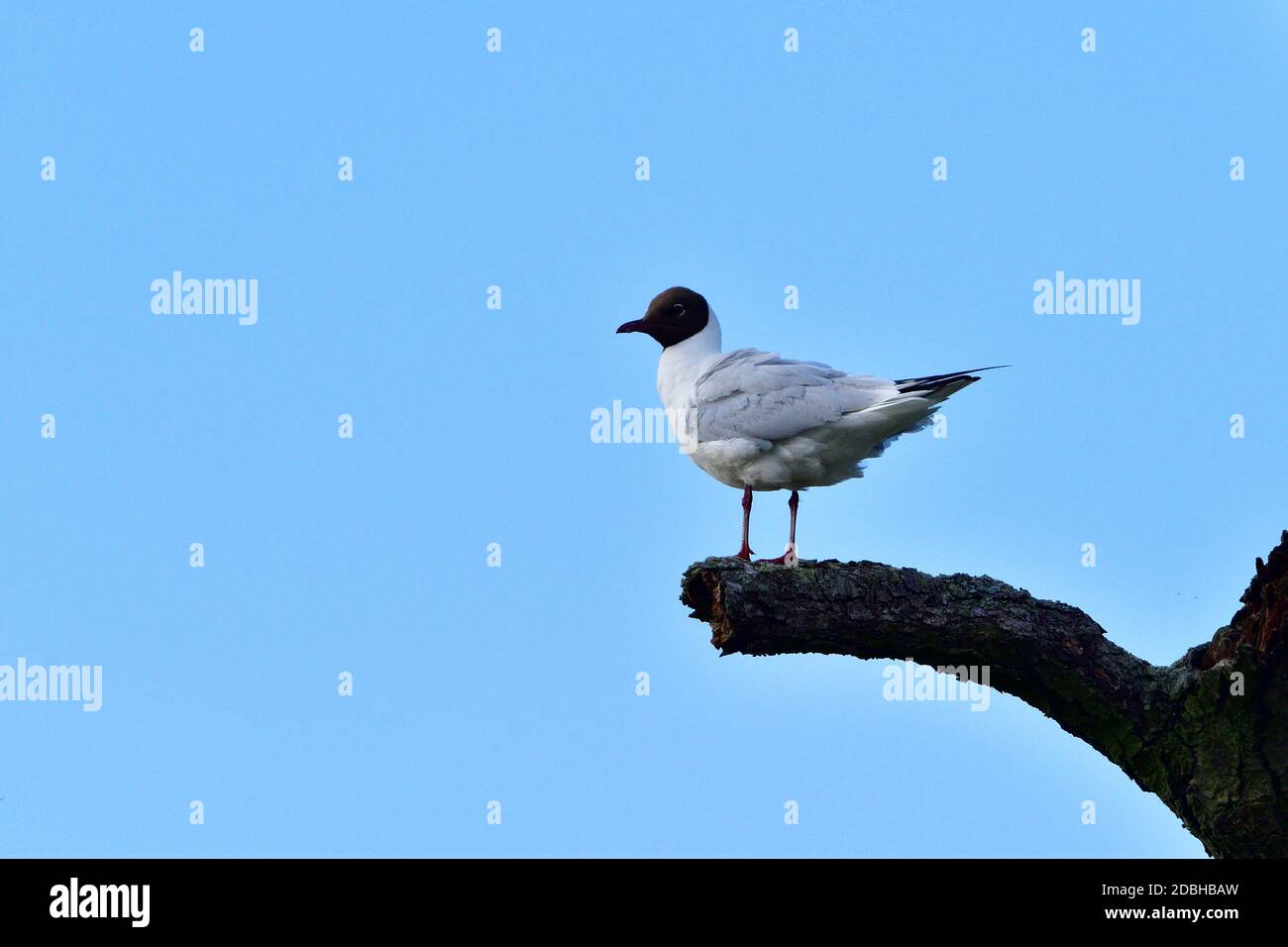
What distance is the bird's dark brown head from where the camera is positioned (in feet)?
40.0

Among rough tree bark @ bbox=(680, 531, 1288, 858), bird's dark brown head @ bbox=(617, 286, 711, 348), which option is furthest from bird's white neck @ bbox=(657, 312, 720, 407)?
rough tree bark @ bbox=(680, 531, 1288, 858)

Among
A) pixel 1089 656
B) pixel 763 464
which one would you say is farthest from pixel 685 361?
pixel 1089 656

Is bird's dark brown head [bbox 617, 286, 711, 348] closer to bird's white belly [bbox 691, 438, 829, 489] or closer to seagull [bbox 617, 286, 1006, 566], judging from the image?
seagull [bbox 617, 286, 1006, 566]

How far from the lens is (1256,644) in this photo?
945cm

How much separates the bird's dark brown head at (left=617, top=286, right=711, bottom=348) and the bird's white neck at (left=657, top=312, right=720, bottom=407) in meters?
0.06

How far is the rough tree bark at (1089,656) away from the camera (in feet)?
30.7

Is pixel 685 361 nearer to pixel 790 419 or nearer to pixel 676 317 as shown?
pixel 676 317

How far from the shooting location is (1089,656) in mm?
9930

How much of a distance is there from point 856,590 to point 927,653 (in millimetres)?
723

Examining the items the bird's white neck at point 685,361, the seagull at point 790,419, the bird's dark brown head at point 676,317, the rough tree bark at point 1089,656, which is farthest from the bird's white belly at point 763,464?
the bird's dark brown head at point 676,317

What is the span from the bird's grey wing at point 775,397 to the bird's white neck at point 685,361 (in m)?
0.33

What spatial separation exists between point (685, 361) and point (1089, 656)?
4164mm

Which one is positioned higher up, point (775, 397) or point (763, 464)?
point (775, 397)
